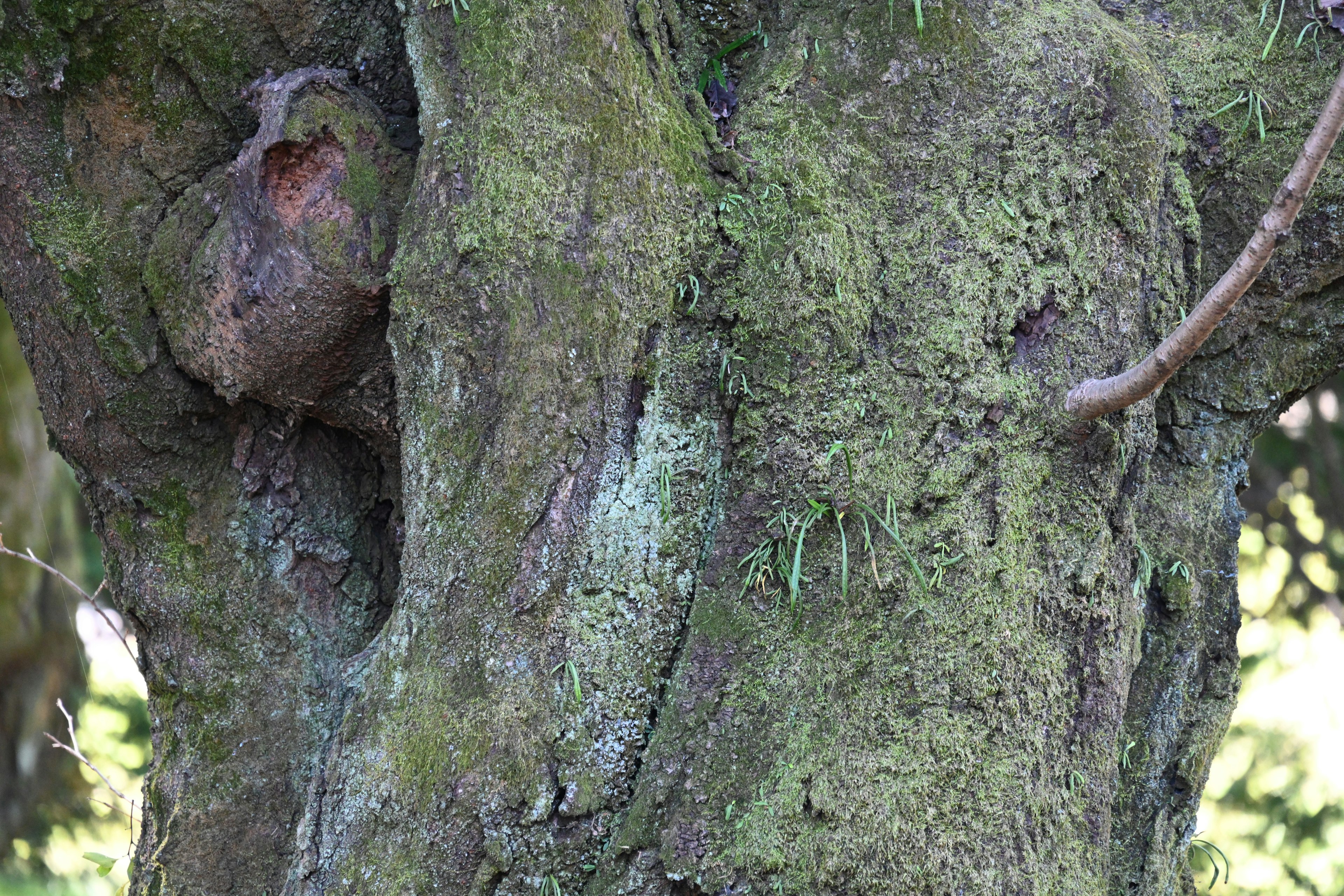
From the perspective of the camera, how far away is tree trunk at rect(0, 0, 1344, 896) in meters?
1.81

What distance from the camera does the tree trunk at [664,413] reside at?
1.81 meters

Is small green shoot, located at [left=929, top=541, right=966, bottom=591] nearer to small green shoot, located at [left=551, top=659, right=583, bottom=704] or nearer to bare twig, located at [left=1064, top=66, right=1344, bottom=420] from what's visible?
bare twig, located at [left=1064, top=66, right=1344, bottom=420]

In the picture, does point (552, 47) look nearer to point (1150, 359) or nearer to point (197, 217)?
point (197, 217)

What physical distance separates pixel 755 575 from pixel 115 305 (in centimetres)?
167

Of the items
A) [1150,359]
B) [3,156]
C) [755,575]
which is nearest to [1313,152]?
[1150,359]

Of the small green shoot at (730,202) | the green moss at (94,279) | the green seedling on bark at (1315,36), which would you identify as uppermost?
the green moss at (94,279)

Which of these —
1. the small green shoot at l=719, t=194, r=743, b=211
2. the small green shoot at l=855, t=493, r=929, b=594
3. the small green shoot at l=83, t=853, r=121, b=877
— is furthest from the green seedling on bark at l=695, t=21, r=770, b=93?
the small green shoot at l=83, t=853, r=121, b=877

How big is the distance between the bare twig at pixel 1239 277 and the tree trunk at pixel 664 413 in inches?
8.6

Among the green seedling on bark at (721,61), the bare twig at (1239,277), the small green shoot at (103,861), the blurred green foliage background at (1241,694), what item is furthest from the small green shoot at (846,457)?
the blurred green foliage background at (1241,694)

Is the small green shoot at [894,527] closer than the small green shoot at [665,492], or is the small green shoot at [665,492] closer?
the small green shoot at [894,527]

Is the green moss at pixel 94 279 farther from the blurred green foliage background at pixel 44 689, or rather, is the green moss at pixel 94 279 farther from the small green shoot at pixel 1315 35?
the blurred green foliage background at pixel 44 689

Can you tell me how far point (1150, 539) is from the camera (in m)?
2.27

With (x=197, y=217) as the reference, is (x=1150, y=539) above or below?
below

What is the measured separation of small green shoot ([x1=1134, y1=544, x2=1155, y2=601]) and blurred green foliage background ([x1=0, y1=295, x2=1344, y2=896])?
393cm
